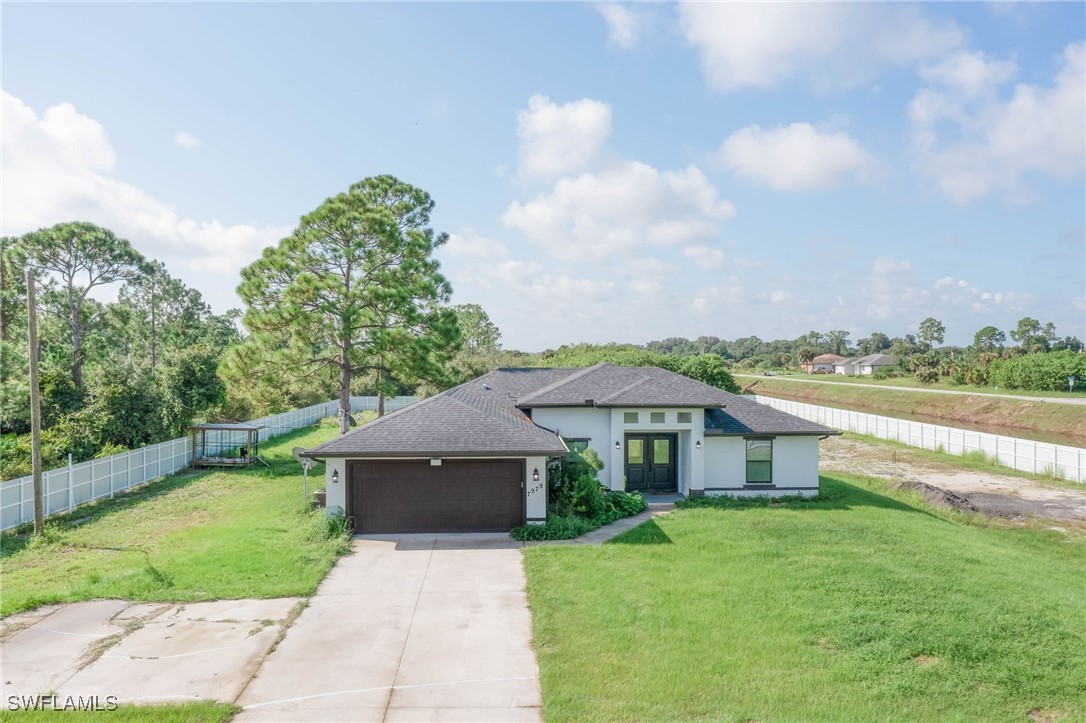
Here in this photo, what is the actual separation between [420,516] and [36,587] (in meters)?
7.22

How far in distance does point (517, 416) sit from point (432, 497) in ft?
13.4

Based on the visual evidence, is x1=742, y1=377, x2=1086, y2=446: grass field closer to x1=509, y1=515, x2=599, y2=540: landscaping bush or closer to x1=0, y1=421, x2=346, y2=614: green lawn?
x1=509, y1=515, x2=599, y2=540: landscaping bush

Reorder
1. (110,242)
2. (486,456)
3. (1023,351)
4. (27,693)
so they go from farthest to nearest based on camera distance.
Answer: (1023,351)
(110,242)
(486,456)
(27,693)

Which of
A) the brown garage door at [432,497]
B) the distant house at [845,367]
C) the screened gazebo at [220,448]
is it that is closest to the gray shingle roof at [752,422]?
the brown garage door at [432,497]

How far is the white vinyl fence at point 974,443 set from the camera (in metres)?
23.0

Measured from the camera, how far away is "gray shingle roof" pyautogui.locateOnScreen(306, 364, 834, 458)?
45.8ft

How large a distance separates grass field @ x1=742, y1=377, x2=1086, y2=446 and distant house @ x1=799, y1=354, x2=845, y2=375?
54.4 m

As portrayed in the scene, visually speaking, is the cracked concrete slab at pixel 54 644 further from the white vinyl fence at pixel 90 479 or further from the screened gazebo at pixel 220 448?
the screened gazebo at pixel 220 448

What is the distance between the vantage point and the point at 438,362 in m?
27.9

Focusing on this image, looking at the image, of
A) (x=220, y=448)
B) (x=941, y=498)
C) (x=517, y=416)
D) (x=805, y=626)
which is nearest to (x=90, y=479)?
(x=220, y=448)

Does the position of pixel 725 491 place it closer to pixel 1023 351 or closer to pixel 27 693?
pixel 27 693

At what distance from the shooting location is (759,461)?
18.0 meters

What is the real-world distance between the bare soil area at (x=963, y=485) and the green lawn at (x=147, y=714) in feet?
65.2

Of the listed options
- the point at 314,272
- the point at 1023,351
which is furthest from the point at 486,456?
the point at 1023,351
